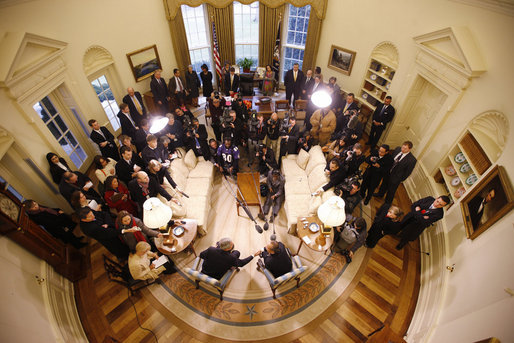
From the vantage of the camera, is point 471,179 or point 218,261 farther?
point 471,179

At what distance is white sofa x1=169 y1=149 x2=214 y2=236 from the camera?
5.12 metres

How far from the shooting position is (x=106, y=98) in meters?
6.88

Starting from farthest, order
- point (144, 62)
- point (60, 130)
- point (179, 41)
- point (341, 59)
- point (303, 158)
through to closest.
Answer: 1. point (179, 41)
2. point (341, 59)
3. point (144, 62)
4. point (303, 158)
5. point (60, 130)

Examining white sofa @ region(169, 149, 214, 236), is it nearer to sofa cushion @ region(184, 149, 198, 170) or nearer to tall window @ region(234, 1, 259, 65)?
sofa cushion @ region(184, 149, 198, 170)

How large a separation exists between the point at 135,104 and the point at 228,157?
3.57 m

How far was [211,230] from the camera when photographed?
17.6 ft

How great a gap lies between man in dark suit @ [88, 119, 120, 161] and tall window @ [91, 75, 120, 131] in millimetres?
1202

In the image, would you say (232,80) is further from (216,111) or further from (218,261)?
(218,261)

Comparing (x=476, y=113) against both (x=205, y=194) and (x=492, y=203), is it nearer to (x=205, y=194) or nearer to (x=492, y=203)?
(x=492, y=203)

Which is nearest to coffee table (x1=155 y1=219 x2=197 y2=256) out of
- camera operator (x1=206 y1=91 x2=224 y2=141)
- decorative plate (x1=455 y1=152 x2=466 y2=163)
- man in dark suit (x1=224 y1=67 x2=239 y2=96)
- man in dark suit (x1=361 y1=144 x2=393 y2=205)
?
camera operator (x1=206 y1=91 x2=224 y2=141)

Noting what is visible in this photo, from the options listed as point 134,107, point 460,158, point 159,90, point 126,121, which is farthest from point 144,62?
point 460,158

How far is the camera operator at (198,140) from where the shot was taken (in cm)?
616

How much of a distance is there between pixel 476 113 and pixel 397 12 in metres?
3.43

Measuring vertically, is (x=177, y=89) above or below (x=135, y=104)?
below
